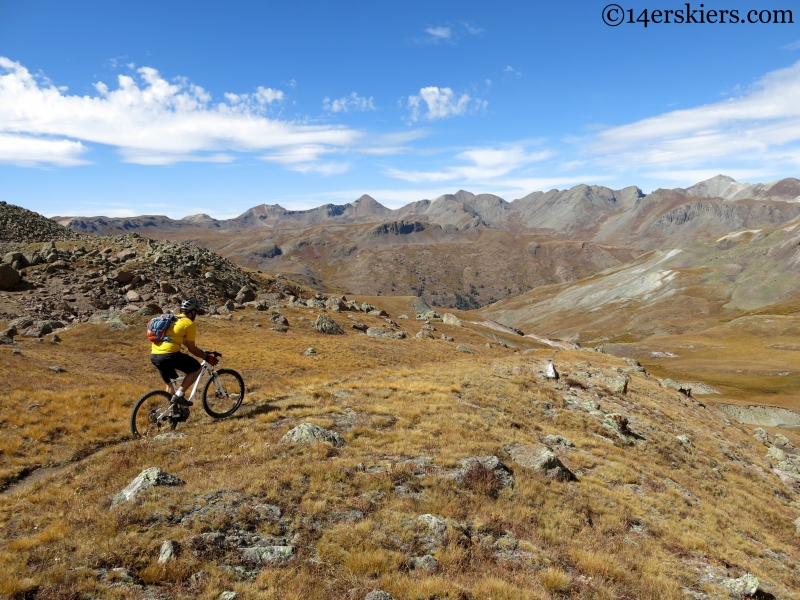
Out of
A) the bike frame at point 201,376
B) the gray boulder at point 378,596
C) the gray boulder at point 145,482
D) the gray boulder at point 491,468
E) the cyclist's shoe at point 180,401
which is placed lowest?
the gray boulder at point 491,468

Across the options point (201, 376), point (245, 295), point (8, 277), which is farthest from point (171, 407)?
point (245, 295)

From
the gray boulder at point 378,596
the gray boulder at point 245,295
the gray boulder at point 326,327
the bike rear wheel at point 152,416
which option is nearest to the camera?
the gray boulder at point 378,596

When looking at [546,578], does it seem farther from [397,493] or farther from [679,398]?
[679,398]

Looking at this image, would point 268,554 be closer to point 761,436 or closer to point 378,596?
point 378,596

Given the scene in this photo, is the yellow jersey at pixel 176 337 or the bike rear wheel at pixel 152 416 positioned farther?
the bike rear wheel at pixel 152 416

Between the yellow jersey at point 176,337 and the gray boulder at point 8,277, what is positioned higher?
the gray boulder at point 8,277

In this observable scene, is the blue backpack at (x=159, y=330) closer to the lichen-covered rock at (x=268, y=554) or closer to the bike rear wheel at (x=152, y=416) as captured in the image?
the bike rear wheel at (x=152, y=416)

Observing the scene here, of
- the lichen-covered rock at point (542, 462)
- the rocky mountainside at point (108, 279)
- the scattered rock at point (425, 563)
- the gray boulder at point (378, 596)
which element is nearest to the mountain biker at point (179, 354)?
the scattered rock at point (425, 563)

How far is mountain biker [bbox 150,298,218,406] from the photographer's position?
1400 centimetres

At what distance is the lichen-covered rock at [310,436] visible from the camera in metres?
13.6

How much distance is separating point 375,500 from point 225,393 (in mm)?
7830

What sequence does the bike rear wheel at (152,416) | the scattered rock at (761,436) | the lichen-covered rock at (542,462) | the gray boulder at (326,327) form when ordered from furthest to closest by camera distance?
the gray boulder at (326,327), the scattered rock at (761,436), the lichen-covered rock at (542,462), the bike rear wheel at (152,416)

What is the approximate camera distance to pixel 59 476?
11.6m

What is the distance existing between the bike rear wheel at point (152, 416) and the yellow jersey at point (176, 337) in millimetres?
1689
